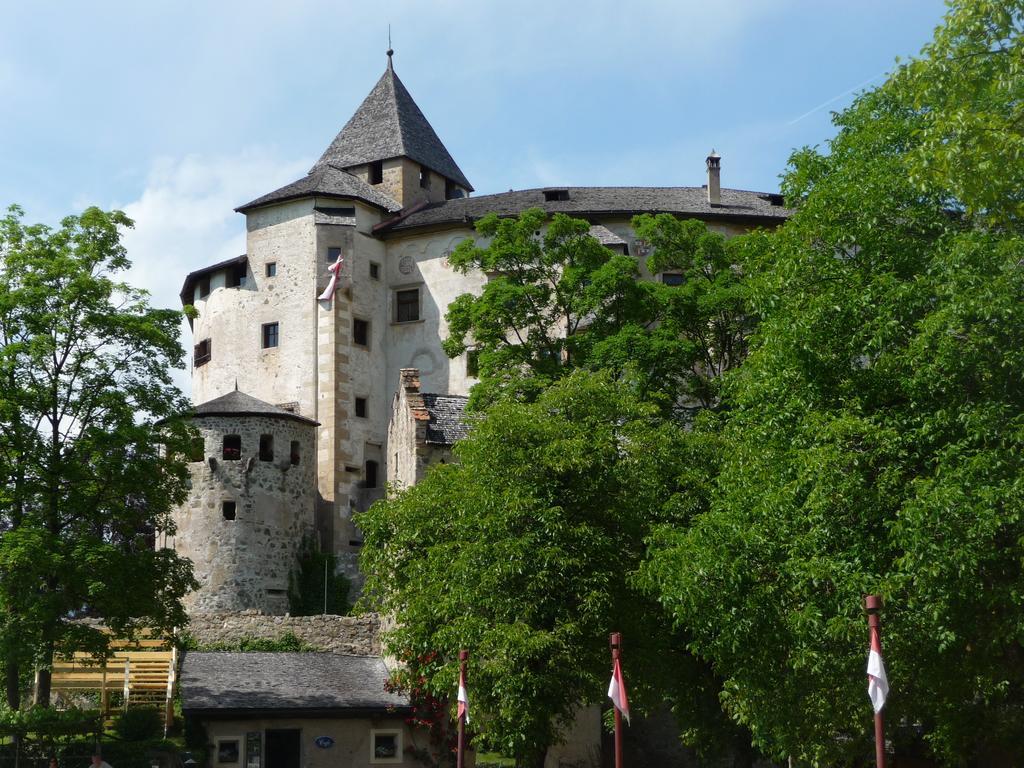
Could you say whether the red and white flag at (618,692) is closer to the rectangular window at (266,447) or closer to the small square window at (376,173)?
the rectangular window at (266,447)

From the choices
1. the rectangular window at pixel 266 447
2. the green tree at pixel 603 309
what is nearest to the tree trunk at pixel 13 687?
the green tree at pixel 603 309

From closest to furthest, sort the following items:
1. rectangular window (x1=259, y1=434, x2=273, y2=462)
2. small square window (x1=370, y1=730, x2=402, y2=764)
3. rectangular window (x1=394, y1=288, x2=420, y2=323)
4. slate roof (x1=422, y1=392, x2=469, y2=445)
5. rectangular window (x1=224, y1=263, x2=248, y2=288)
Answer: small square window (x1=370, y1=730, x2=402, y2=764), slate roof (x1=422, y1=392, x2=469, y2=445), rectangular window (x1=259, y1=434, x2=273, y2=462), rectangular window (x1=394, y1=288, x2=420, y2=323), rectangular window (x1=224, y1=263, x2=248, y2=288)

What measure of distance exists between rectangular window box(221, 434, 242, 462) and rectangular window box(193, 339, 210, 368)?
48.4 feet

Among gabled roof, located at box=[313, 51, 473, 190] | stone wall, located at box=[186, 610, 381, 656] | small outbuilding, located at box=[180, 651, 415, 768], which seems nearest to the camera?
small outbuilding, located at box=[180, 651, 415, 768]

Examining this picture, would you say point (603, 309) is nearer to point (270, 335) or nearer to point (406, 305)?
point (406, 305)

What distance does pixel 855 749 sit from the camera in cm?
2355

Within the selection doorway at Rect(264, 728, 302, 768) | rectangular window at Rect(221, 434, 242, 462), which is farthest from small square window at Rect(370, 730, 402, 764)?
rectangular window at Rect(221, 434, 242, 462)

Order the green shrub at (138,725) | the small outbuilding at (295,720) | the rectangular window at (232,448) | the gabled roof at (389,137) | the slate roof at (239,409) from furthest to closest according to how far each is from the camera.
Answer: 1. the gabled roof at (389,137)
2. the slate roof at (239,409)
3. the rectangular window at (232,448)
4. the small outbuilding at (295,720)
5. the green shrub at (138,725)

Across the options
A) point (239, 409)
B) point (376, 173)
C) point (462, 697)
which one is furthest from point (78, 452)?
point (376, 173)

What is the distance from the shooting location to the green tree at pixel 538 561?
88.1ft

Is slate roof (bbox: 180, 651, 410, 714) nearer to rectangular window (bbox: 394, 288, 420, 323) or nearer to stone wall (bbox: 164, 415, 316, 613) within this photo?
stone wall (bbox: 164, 415, 316, 613)

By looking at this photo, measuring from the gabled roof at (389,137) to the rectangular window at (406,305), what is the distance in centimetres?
898

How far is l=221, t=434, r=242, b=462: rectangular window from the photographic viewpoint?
5012 centimetres

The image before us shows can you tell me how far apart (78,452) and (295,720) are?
8.02 m
